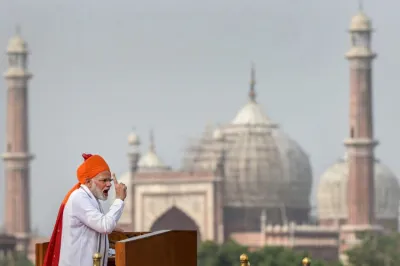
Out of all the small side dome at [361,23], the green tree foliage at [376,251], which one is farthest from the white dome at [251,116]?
the green tree foliage at [376,251]

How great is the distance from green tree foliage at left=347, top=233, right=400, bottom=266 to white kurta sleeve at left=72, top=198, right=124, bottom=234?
195ft

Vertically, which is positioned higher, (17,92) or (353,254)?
(17,92)

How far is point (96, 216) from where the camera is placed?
29.5 ft

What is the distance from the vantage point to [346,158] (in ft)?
342

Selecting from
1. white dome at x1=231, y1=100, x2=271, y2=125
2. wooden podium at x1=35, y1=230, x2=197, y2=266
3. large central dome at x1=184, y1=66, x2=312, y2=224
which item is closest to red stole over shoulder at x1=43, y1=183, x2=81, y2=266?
wooden podium at x1=35, y1=230, x2=197, y2=266

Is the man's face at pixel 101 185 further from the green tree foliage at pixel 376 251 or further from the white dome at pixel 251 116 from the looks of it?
the white dome at pixel 251 116

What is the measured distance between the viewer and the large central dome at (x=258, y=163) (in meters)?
105

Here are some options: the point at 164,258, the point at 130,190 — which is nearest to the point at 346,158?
the point at 130,190

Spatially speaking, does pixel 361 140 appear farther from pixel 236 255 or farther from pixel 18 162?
pixel 18 162

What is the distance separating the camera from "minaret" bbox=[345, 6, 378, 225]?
9425 centimetres

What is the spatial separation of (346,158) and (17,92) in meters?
16.4

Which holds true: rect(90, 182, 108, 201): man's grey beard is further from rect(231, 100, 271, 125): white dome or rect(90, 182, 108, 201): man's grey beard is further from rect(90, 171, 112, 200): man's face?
rect(231, 100, 271, 125): white dome

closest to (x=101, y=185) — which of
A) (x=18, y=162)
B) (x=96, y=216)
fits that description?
(x=96, y=216)

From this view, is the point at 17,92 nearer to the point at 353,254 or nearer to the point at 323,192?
the point at 323,192
